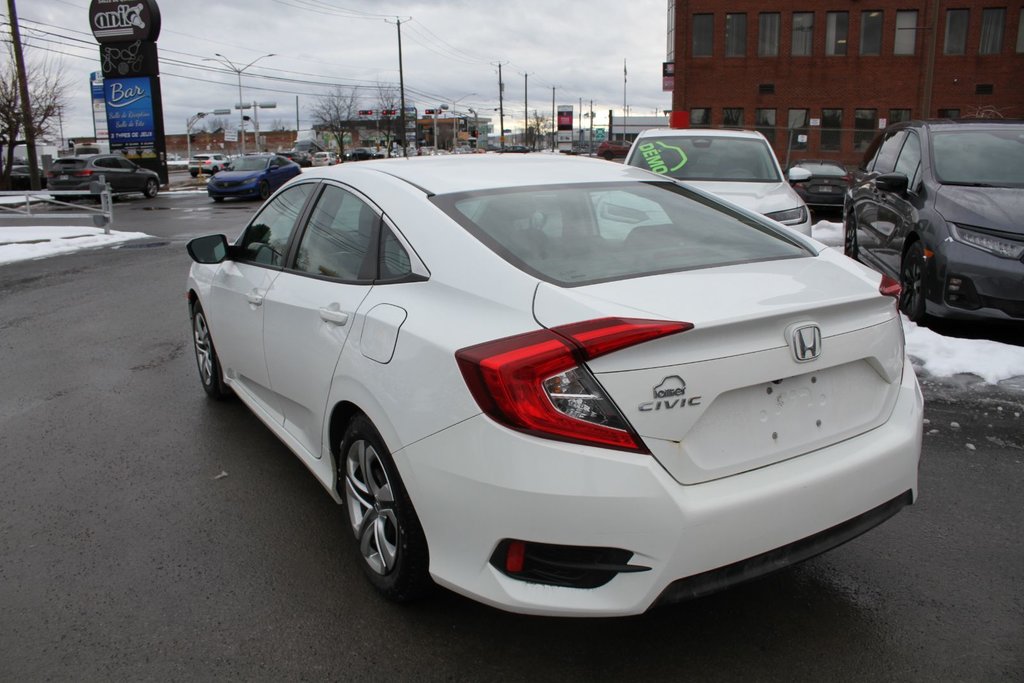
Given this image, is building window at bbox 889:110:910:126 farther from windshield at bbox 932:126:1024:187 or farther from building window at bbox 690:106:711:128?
windshield at bbox 932:126:1024:187

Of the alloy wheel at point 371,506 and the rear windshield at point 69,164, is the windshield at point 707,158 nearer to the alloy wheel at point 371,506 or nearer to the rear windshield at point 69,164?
the alloy wheel at point 371,506

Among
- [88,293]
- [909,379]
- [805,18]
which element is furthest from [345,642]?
[805,18]

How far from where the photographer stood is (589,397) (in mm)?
2246

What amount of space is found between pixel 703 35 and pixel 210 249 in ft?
146

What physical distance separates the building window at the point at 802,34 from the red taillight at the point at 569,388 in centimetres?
4637

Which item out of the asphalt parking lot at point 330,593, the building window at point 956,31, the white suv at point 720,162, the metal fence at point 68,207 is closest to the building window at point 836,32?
the building window at point 956,31

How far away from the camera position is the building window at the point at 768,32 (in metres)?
43.4

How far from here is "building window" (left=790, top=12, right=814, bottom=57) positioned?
1700 inches

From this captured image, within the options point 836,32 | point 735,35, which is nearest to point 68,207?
point 735,35

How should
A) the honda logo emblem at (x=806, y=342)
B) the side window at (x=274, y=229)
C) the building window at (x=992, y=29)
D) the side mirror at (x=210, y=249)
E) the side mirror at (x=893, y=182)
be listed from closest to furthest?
the honda logo emblem at (x=806, y=342), the side window at (x=274, y=229), the side mirror at (x=210, y=249), the side mirror at (x=893, y=182), the building window at (x=992, y=29)

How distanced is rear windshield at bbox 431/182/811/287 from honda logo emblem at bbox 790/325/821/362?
0.47 m

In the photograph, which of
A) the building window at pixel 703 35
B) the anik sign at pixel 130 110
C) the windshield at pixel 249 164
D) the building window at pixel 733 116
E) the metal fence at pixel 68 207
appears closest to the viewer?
the metal fence at pixel 68 207

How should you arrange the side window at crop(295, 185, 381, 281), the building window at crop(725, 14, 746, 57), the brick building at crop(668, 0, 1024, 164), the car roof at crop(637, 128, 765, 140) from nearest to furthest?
1. the side window at crop(295, 185, 381, 281)
2. the car roof at crop(637, 128, 765, 140)
3. the brick building at crop(668, 0, 1024, 164)
4. the building window at crop(725, 14, 746, 57)

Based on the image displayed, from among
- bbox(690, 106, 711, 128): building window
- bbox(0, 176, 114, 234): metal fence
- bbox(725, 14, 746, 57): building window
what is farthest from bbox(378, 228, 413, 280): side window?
bbox(725, 14, 746, 57): building window
